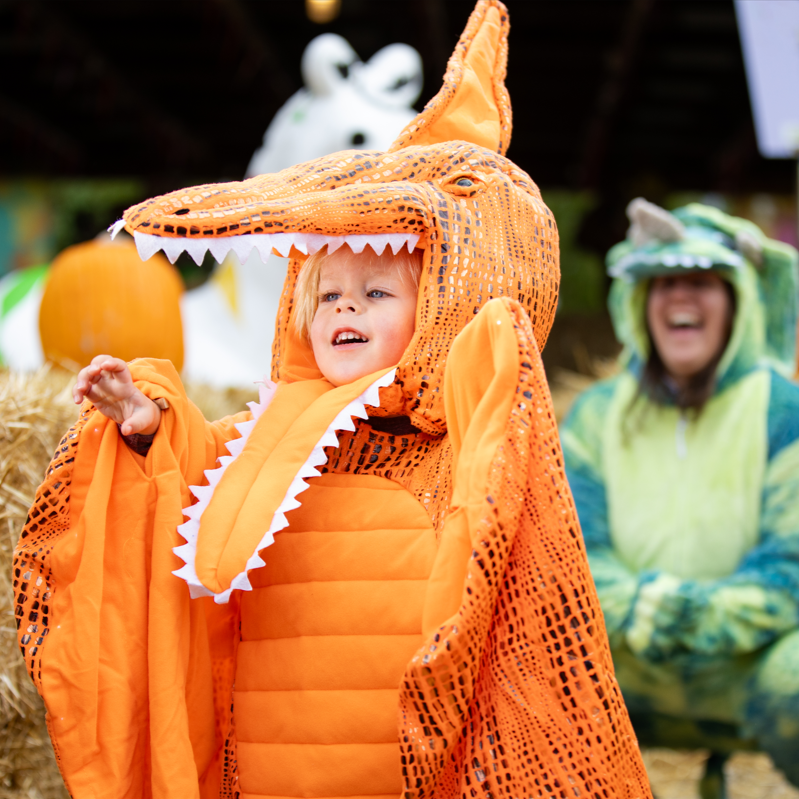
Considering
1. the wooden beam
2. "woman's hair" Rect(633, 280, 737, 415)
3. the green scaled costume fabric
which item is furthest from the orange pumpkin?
the wooden beam

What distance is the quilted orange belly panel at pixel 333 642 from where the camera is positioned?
4.09ft

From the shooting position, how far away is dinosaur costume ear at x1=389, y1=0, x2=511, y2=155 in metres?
1.54

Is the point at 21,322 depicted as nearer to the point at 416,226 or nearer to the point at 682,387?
the point at 682,387

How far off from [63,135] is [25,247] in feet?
3.55

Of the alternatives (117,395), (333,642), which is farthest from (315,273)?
(333,642)

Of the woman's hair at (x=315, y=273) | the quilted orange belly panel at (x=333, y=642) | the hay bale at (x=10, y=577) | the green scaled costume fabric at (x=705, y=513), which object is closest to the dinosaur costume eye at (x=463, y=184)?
the woman's hair at (x=315, y=273)

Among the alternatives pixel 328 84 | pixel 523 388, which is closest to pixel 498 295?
pixel 523 388

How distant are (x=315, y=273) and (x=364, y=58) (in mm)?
5559

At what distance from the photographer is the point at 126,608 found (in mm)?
1330

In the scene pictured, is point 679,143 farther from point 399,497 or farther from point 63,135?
point 399,497

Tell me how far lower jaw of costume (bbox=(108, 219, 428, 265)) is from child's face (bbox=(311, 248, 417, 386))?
0.16 ft

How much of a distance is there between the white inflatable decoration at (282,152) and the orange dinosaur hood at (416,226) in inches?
77.4

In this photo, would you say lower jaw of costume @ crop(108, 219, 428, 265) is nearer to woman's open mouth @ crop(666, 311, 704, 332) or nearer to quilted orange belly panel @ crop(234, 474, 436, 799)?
quilted orange belly panel @ crop(234, 474, 436, 799)

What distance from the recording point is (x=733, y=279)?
2605 millimetres
